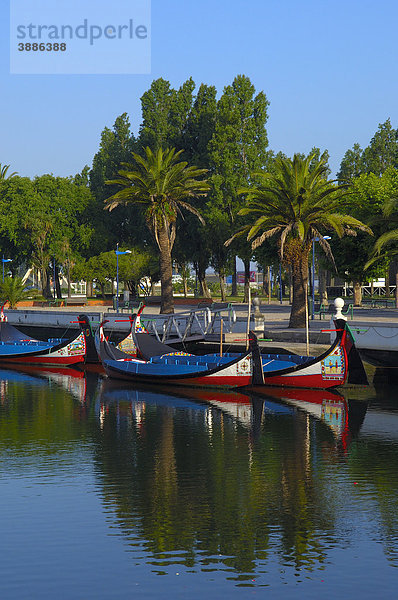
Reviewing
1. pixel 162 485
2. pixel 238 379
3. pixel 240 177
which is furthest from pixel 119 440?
pixel 240 177

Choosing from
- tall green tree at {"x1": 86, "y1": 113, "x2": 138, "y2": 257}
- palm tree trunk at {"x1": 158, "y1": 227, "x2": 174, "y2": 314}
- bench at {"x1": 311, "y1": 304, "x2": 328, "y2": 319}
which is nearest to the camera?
bench at {"x1": 311, "y1": 304, "x2": 328, "y2": 319}

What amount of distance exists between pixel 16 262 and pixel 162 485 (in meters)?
106

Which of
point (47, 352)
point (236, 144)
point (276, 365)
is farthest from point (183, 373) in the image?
point (236, 144)

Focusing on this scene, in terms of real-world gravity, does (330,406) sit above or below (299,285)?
below

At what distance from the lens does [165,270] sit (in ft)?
221

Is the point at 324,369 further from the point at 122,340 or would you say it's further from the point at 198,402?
the point at 122,340

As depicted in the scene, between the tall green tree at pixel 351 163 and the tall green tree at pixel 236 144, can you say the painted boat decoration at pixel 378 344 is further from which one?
the tall green tree at pixel 351 163

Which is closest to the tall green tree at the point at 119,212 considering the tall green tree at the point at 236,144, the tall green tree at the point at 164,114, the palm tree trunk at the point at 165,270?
the tall green tree at the point at 164,114

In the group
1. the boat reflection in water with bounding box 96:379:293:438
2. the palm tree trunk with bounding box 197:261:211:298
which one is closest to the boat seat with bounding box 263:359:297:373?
the boat reflection in water with bounding box 96:379:293:438

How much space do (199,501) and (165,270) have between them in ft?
157

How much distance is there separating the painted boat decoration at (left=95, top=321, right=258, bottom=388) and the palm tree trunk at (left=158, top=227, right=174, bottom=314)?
20.4 metres

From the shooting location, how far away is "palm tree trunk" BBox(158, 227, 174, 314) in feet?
217

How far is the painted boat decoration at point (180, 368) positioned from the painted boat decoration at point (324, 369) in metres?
0.74

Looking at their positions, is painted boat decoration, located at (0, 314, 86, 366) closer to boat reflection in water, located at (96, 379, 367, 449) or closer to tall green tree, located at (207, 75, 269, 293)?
boat reflection in water, located at (96, 379, 367, 449)
